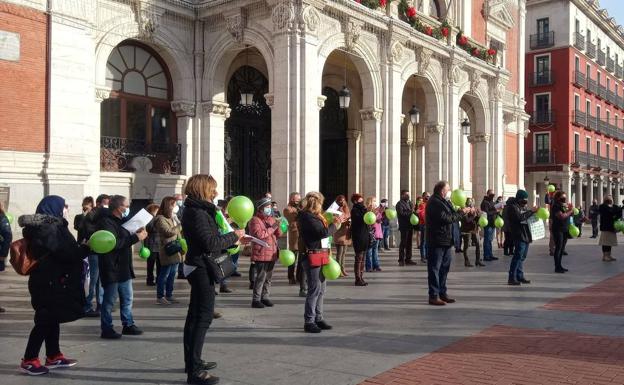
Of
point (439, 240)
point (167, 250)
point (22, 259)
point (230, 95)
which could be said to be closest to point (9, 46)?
point (167, 250)

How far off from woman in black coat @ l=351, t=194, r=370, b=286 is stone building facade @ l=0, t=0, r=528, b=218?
13.5ft

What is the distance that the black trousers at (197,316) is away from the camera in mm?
4914

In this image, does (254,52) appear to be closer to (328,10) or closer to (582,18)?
(328,10)

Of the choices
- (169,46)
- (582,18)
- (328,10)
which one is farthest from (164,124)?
(582,18)

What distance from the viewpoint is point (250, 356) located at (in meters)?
5.73

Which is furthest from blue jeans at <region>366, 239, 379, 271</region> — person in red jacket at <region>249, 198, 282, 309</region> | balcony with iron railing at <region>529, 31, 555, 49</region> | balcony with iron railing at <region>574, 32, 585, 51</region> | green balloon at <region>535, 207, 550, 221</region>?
balcony with iron railing at <region>574, 32, 585, 51</region>

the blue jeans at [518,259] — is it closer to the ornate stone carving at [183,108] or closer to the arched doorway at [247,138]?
the arched doorway at [247,138]

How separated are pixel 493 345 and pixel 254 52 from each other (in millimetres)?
13184

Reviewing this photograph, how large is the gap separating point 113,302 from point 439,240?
467cm

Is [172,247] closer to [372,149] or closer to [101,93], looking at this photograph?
[101,93]

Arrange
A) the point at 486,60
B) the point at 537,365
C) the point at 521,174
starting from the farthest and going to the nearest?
the point at 521,174 → the point at 486,60 → the point at 537,365

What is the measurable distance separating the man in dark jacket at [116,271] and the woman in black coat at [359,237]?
4.63 metres

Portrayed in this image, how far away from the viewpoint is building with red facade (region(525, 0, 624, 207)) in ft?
133

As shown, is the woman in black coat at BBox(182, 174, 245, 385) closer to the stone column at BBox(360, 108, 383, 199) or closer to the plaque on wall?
the plaque on wall
